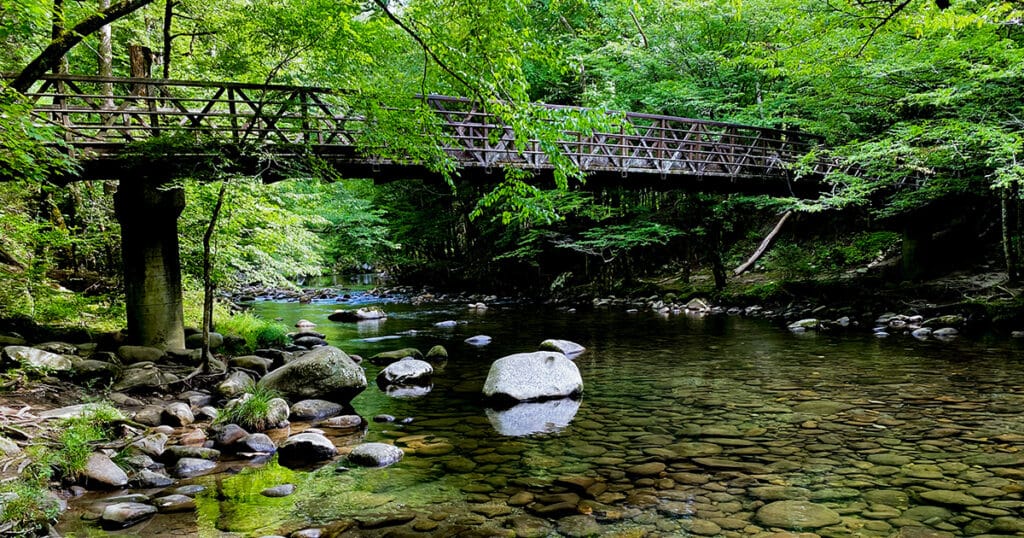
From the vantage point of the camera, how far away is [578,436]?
5676 mm

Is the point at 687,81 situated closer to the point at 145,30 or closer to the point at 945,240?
the point at 945,240

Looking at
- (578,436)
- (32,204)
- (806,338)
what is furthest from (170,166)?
(806,338)

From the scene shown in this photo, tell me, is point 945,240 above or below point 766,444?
above

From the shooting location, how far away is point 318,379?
7.15 m

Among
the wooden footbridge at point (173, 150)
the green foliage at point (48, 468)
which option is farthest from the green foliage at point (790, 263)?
the green foliage at point (48, 468)

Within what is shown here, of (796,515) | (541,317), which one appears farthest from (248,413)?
(541,317)

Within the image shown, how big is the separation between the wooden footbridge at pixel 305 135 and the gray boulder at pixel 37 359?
Answer: 2403 millimetres

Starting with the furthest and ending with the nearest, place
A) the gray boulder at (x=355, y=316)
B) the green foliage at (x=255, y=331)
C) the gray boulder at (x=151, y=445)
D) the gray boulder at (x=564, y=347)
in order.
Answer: the gray boulder at (x=355, y=316)
the green foliage at (x=255, y=331)
the gray boulder at (x=564, y=347)
the gray boulder at (x=151, y=445)

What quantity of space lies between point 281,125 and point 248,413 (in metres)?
5.37

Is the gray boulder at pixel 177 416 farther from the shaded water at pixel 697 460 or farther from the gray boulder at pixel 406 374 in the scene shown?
the gray boulder at pixel 406 374

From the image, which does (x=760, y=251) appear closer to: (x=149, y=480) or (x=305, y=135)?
(x=305, y=135)

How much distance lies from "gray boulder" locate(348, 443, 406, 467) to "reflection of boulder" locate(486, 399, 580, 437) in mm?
1155

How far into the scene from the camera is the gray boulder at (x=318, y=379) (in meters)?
7.09

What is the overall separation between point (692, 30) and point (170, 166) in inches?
574
